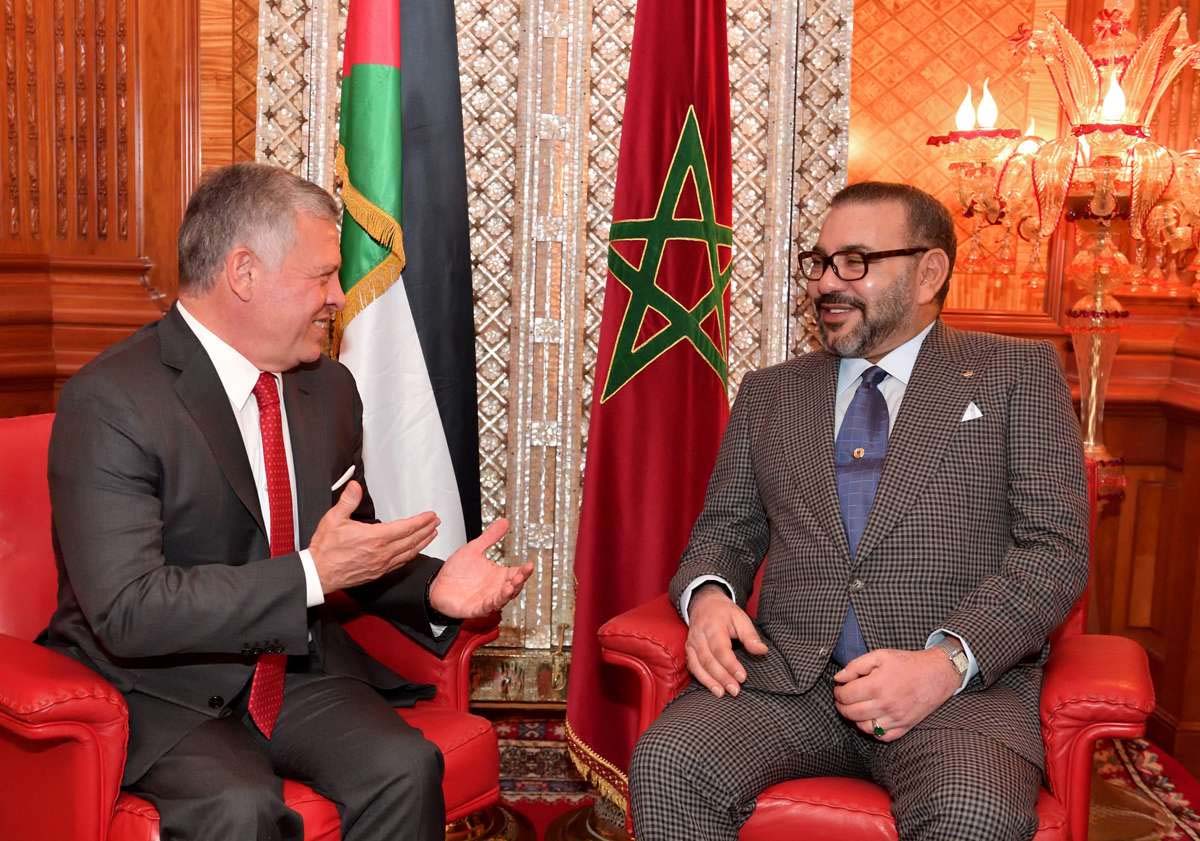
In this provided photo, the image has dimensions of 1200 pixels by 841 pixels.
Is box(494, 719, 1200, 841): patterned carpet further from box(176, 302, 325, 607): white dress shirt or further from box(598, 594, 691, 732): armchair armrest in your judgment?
box(176, 302, 325, 607): white dress shirt

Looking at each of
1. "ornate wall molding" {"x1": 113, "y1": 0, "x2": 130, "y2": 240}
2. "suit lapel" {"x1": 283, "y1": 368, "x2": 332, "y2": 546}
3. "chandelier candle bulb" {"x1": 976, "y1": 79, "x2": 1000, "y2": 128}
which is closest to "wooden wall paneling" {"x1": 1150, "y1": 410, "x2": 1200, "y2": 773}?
"chandelier candle bulb" {"x1": 976, "y1": 79, "x2": 1000, "y2": 128}

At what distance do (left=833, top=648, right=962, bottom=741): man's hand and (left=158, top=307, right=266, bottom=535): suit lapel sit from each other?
1.22 metres

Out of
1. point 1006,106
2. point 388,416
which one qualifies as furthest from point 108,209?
point 1006,106

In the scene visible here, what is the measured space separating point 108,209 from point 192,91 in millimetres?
496

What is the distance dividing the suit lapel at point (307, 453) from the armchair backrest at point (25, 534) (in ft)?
1.91

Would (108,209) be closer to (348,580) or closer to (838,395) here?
(348,580)

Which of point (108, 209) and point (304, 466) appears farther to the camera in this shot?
point (108, 209)

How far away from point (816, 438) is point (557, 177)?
1.73 metres

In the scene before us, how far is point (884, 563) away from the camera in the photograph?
259 cm

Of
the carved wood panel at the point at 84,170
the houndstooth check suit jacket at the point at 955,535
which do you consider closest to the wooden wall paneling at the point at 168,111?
the carved wood panel at the point at 84,170

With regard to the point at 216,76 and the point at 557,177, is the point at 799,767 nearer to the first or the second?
the point at 557,177

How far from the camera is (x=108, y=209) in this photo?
13.6ft

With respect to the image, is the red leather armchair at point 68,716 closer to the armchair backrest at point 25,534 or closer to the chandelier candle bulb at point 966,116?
the armchair backrest at point 25,534

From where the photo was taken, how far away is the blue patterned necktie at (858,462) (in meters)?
2.64
